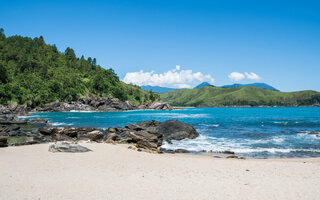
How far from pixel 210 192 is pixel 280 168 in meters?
8.80

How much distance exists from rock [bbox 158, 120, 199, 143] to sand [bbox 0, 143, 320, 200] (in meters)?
17.0

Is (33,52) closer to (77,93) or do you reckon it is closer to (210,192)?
(77,93)

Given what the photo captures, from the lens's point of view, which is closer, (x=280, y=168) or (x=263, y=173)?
(x=263, y=173)

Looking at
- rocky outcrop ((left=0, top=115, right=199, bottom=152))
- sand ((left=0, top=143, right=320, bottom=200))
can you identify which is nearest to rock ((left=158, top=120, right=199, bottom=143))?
rocky outcrop ((left=0, top=115, right=199, bottom=152))

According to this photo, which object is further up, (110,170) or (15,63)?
(15,63)

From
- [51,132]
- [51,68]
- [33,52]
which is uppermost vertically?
[33,52]

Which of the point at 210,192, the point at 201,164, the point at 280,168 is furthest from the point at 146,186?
the point at 280,168

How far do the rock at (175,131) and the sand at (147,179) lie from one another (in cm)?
1696

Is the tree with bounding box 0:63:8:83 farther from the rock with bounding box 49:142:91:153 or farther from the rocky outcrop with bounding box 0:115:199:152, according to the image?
the rock with bounding box 49:142:91:153

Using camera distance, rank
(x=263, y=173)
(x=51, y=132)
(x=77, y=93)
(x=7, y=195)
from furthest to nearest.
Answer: (x=77, y=93) < (x=51, y=132) < (x=263, y=173) < (x=7, y=195)

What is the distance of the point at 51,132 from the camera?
119 feet

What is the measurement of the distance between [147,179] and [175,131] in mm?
24544

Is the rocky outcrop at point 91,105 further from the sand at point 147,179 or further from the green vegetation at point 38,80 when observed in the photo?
the sand at point 147,179

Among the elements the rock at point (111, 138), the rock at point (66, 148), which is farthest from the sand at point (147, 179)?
the rock at point (111, 138)
